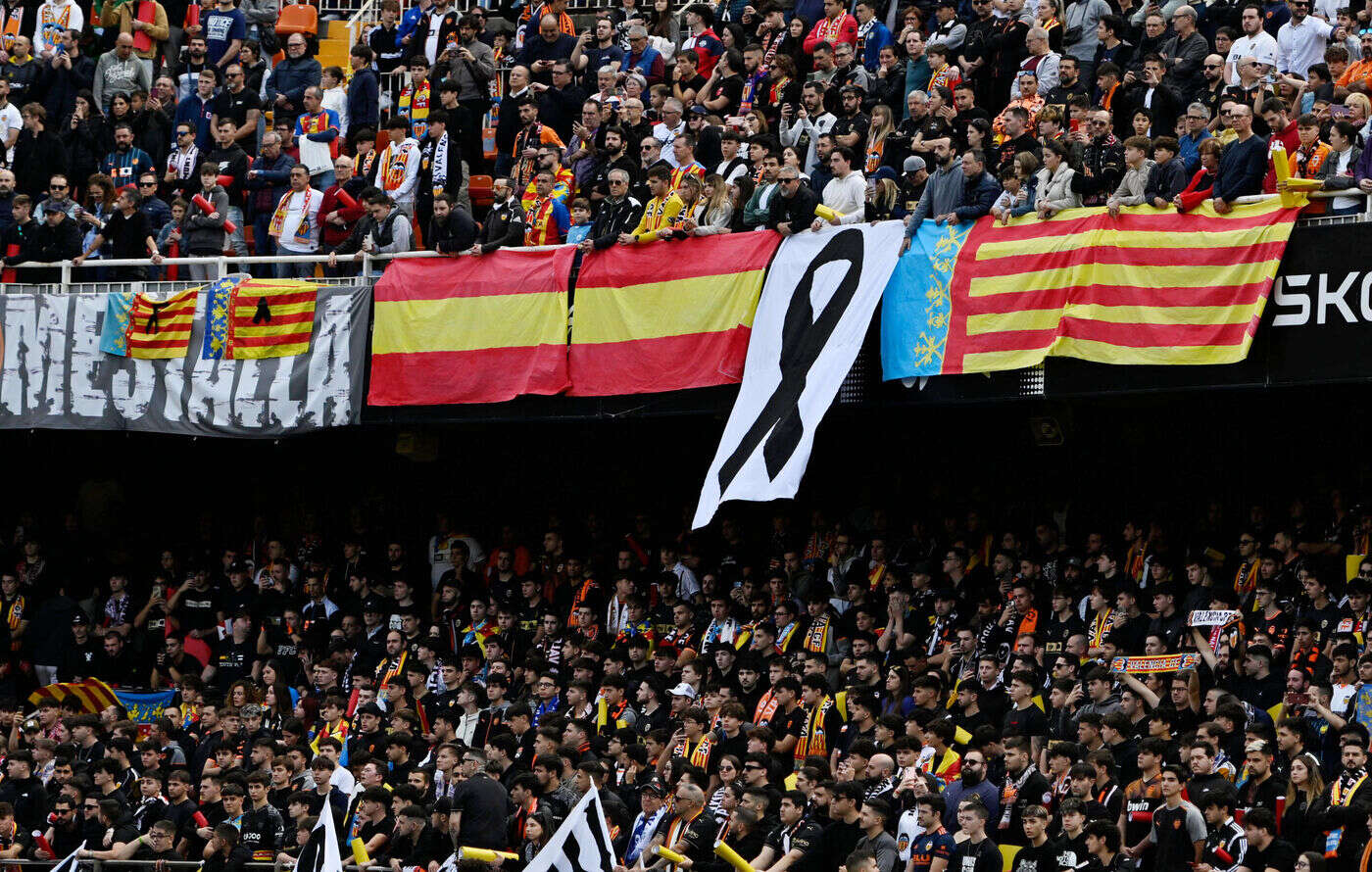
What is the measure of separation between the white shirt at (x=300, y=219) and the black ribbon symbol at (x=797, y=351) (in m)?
5.94

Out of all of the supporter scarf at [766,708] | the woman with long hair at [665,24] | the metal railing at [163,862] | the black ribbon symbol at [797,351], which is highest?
the woman with long hair at [665,24]

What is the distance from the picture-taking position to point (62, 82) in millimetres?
26828

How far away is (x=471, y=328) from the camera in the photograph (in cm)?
2158

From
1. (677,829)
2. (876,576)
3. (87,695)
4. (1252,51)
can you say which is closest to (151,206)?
(87,695)

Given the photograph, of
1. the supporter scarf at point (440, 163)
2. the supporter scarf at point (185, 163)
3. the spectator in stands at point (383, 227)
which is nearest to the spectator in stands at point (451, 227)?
the spectator in stands at point (383, 227)

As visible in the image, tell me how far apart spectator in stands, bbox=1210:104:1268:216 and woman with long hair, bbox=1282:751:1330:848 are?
4.61m

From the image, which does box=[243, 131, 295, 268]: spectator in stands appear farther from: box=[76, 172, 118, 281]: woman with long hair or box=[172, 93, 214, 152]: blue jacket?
box=[172, 93, 214, 152]: blue jacket

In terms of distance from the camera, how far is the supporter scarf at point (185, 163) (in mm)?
24922

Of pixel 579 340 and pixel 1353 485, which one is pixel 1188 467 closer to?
pixel 1353 485

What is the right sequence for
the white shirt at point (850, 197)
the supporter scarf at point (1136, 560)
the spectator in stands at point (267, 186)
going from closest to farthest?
the supporter scarf at point (1136, 560) → the white shirt at point (850, 197) → the spectator in stands at point (267, 186)

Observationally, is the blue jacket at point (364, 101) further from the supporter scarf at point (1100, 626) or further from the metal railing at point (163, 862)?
the supporter scarf at point (1100, 626)

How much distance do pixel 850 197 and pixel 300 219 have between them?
625cm

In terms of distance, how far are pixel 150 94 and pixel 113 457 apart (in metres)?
4.44

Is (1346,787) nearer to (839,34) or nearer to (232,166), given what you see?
(839,34)
